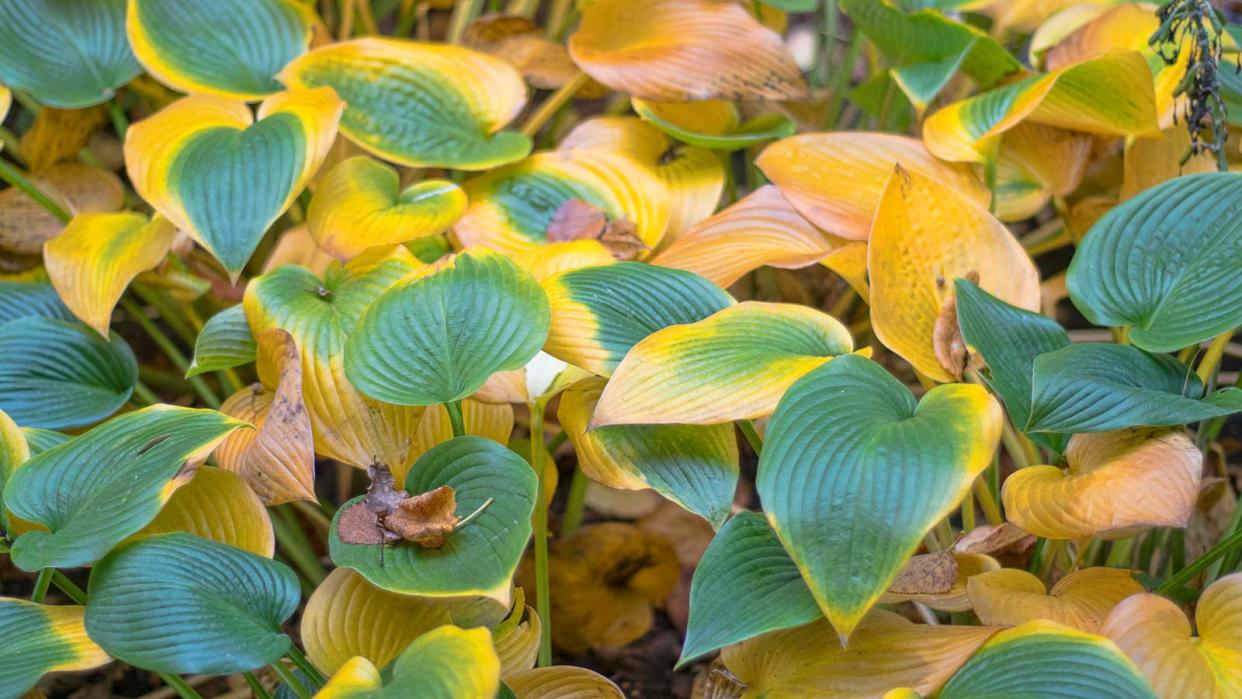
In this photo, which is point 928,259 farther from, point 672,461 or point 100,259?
point 100,259

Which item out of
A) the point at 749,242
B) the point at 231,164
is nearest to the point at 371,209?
the point at 231,164

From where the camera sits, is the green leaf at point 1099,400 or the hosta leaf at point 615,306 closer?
the green leaf at point 1099,400

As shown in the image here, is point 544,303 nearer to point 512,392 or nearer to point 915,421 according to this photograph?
point 512,392

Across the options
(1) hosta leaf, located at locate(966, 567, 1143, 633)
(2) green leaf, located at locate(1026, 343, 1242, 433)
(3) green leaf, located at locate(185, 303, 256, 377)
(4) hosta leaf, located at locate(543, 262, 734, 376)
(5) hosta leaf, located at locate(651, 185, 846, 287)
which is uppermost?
(2) green leaf, located at locate(1026, 343, 1242, 433)

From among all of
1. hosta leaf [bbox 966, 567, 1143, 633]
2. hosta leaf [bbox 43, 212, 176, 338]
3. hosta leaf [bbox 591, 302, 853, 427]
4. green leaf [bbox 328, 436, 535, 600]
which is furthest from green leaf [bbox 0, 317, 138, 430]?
hosta leaf [bbox 966, 567, 1143, 633]

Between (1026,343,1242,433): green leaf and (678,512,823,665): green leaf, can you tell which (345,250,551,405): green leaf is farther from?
(1026,343,1242,433): green leaf

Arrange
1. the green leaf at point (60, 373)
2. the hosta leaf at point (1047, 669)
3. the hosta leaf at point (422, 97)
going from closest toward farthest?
the hosta leaf at point (1047, 669), the green leaf at point (60, 373), the hosta leaf at point (422, 97)

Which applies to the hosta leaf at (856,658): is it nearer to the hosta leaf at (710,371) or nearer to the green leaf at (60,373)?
the hosta leaf at (710,371)

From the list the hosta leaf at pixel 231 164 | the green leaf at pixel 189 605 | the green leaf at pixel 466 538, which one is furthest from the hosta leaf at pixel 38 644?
the hosta leaf at pixel 231 164
